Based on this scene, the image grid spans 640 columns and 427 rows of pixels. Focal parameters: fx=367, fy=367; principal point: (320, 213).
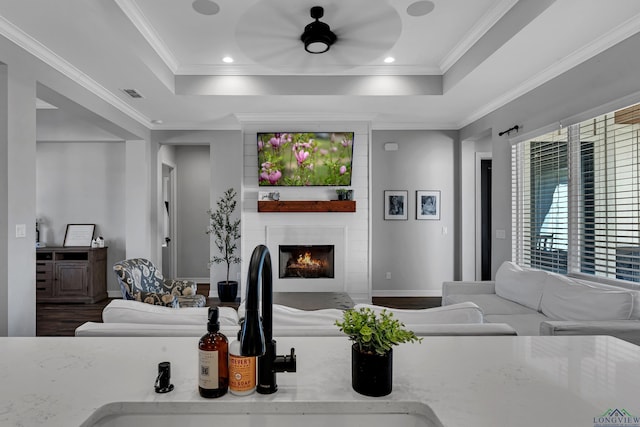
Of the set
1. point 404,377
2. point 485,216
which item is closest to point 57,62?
point 404,377

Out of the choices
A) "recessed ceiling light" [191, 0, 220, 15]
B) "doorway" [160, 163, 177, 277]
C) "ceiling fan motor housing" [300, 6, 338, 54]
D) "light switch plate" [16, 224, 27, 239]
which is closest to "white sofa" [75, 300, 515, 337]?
"light switch plate" [16, 224, 27, 239]

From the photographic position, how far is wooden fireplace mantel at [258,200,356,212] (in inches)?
205

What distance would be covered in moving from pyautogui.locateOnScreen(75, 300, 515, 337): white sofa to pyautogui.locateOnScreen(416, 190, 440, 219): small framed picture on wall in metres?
3.98

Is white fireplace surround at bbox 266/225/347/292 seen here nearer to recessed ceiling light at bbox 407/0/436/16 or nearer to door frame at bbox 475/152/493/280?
door frame at bbox 475/152/493/280

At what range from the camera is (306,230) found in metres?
5.32

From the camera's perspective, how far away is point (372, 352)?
872 millimetres

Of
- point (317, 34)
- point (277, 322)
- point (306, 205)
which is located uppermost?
point (317, 34)

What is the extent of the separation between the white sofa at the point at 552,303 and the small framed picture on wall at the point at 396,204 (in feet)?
6.51

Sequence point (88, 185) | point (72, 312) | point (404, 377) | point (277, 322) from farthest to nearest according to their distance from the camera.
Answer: point (88, 185) < point (72, 312) < point (277, 322) < point (404, 377)

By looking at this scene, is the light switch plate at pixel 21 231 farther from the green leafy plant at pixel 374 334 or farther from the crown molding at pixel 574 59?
the crown molding at pixel 574 59

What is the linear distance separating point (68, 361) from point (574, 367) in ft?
4.62

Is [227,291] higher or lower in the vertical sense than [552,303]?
lower

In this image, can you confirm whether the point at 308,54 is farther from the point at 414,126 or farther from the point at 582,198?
the point at 582,198

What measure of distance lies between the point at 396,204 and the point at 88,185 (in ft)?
15.7
